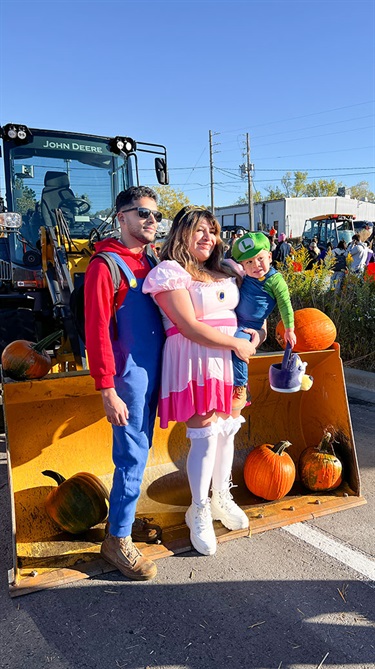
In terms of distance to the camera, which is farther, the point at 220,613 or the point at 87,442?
the point at 87,442

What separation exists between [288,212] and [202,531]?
40.1 m

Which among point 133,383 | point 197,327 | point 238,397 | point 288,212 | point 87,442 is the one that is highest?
point 288,212

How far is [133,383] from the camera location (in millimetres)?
2871

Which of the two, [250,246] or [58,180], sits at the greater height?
[58,180]

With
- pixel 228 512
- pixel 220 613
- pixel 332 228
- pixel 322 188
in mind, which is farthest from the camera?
pixel 322 188

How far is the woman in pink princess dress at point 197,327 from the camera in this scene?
2844mm

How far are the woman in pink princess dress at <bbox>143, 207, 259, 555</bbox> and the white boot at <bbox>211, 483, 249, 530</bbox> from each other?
38 cm

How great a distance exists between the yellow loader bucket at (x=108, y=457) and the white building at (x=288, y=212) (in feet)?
117

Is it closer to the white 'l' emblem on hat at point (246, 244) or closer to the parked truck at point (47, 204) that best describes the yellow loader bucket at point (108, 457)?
the white 'l' emblem on hat at point (246, 244)

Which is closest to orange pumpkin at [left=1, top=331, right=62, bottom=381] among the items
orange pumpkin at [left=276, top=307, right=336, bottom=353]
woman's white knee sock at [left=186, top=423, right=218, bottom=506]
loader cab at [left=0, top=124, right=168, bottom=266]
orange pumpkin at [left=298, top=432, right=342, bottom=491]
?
woman's white knee sock at [left=186, top=423, right=218, bottom=506]

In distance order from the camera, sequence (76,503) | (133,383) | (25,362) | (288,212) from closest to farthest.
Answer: (133,383), (76,503), (25,362), (288,212)

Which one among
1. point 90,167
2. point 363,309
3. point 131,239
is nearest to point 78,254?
point 90,167

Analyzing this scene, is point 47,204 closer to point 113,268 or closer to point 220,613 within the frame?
point 113,268

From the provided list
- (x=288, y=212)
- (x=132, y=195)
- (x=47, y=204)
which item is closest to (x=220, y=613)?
(x=132, y=195)
